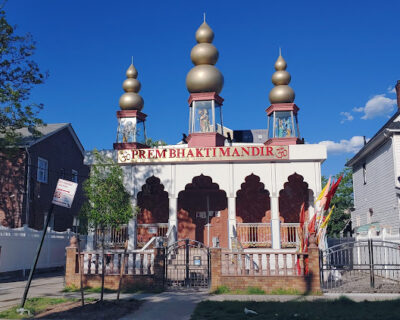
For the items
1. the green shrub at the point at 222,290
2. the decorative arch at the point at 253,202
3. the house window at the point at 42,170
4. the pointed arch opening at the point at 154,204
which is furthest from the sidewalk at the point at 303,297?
the house window at the point at 42,170

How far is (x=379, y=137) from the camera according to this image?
21.7m

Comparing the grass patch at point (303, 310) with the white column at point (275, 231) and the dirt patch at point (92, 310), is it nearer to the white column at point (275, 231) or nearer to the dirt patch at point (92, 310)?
the dirt patch at point (92, 310)

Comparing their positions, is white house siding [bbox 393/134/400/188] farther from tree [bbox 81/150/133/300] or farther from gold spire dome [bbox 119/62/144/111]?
gold spire dome [bbox 119/62/144/111]

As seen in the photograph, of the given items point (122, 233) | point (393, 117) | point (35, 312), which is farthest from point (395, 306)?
point (393, 117)

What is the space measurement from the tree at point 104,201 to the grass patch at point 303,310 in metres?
6.63

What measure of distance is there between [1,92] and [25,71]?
2098mm

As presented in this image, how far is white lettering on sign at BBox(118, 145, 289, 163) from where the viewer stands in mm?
19891

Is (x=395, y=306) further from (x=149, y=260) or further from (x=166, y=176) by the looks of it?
(x=166, y=176)

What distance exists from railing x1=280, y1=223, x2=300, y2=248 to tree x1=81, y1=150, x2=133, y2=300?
778 cm

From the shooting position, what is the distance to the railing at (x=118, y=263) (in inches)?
581

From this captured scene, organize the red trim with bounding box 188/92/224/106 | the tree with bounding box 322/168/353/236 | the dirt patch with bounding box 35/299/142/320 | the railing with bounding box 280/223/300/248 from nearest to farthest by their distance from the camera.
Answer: the dirt patch with bounding box 35/299/142/320 → the railing with bounding box 280/223/300/248 → the red trim with bounding box 188/92/224/106 → the tree with bounding box 322/168/353/236

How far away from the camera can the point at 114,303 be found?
10812mm

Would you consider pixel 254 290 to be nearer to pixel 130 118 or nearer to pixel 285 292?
pixel 285 292

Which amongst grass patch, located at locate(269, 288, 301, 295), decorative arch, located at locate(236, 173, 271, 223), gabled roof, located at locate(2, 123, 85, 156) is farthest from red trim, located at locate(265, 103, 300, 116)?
gabled roof, located at locate(2, 123, 85, 156)
